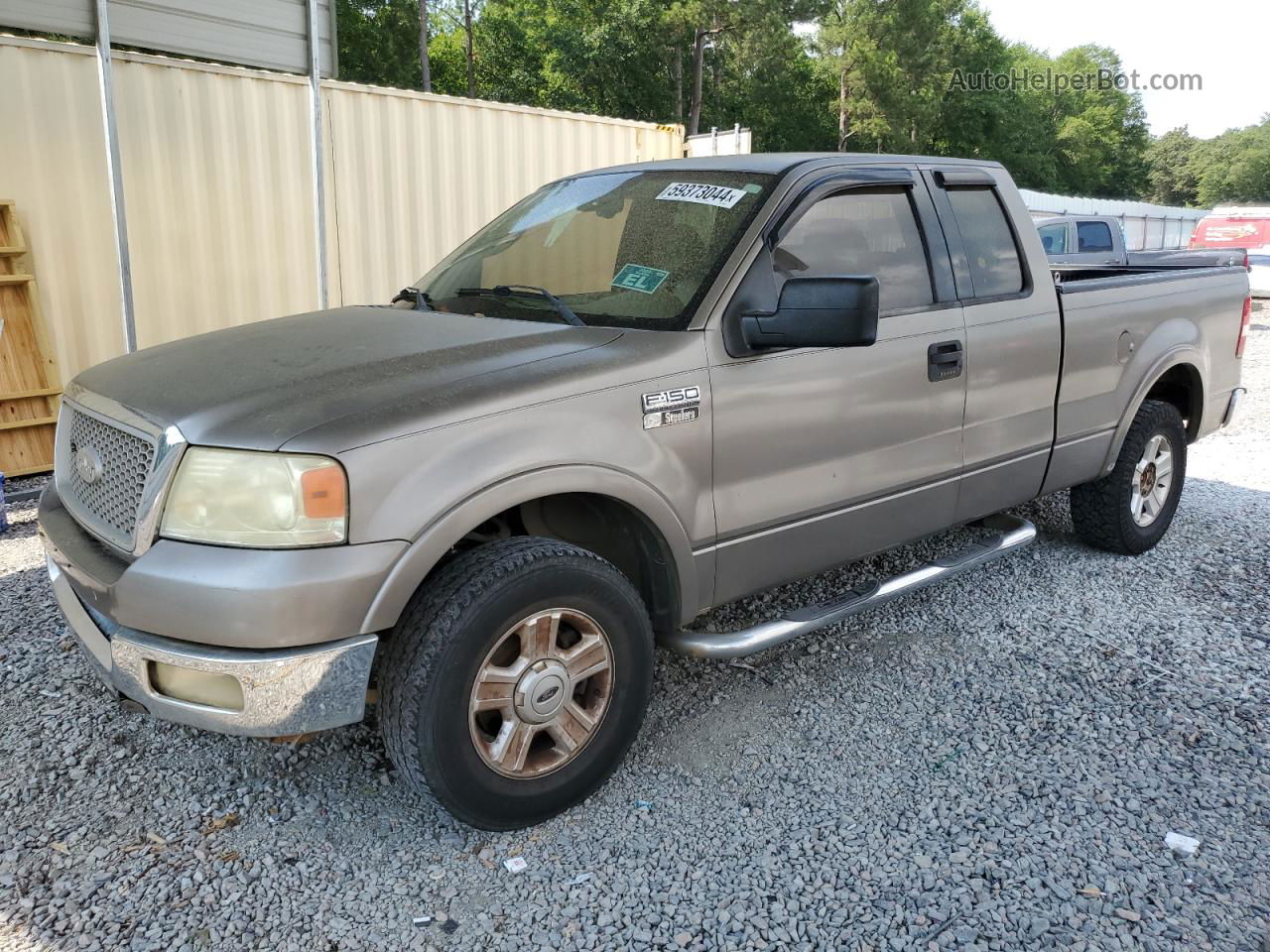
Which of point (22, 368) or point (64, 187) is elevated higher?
point (64, 187)

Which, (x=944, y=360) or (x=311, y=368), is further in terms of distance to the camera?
(x=944, y=360)

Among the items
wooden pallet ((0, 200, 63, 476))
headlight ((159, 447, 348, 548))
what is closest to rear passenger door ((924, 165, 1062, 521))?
headlight ((159, 447, 348, 548))

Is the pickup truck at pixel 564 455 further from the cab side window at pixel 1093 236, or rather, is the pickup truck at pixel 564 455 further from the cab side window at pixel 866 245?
the cab side window at pixel 1093 236

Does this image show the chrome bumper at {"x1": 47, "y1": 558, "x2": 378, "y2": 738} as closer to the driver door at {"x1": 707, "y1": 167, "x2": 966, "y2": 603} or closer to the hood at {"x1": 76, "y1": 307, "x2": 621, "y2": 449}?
the hood at {"x1": 76, "y1": 307, "x2": 621, "y2": 449}

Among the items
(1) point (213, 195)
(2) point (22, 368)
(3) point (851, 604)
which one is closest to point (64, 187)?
(1) point (213, 195)

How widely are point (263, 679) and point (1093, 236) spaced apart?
587 inches

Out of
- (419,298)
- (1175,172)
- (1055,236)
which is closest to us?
(419,298)

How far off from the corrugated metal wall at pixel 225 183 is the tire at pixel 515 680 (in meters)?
5.56

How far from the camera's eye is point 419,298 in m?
3.75

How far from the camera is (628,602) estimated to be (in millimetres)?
2824

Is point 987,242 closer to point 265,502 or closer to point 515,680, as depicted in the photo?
point 515,680

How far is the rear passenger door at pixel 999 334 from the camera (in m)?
3.85

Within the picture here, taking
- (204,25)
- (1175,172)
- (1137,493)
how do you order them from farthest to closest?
(1175,172) → (204,25) → (1137,493)

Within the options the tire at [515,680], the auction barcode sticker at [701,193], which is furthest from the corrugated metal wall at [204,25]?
the tire at [515,680]
